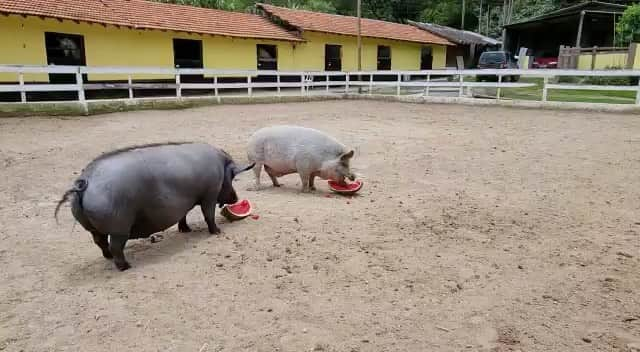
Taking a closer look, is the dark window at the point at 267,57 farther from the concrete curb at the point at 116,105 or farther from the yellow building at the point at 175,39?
the concrete curb at the point at 116,105

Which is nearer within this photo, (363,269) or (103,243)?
(363,269)

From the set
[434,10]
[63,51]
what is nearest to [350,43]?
[63,51]

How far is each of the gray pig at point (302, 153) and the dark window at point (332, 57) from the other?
64.5 ft

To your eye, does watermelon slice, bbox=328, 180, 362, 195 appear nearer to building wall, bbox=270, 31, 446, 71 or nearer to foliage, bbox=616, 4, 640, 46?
building wall, bbox=270, 31, 446, 71

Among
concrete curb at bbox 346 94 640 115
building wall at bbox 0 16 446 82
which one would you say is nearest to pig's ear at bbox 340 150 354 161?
concrete curb at bbox 346 94 640 115

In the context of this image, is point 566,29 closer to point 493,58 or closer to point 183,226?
point 493,58

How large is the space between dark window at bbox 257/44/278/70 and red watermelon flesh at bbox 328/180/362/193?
16980 millimetres

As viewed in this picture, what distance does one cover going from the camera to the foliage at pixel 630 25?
21016 mm

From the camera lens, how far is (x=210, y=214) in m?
4.16

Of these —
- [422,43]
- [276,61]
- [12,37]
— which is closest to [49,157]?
[12,37]

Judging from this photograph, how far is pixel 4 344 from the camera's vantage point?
2541mm

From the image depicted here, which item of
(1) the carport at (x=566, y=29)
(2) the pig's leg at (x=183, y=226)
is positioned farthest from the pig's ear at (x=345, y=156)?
(1) the carport at (x=566, y=29)

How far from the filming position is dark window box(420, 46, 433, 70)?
3062cm

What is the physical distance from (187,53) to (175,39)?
2.71 ft
